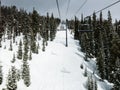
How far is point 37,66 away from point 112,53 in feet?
67.3

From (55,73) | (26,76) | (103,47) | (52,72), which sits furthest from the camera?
(103,47)

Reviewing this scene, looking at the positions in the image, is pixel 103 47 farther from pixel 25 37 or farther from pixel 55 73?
pixel 55 73

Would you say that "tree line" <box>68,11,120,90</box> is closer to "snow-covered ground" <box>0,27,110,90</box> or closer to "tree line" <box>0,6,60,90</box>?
"snow-covered ground" <box>0,27,110,90</box>

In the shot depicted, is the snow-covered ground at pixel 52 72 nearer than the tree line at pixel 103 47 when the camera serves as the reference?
Yes

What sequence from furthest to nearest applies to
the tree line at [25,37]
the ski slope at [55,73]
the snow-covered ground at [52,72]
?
the ski slope at [55,73] → the snow-covered ground at [52,72] → the tree line at [25,37]

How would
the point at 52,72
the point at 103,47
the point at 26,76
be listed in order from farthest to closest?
1. the point at 103,47
2. the point at 52,72
3. the point at 26,76

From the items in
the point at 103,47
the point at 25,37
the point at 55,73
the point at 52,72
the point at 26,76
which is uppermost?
the point at 25,37

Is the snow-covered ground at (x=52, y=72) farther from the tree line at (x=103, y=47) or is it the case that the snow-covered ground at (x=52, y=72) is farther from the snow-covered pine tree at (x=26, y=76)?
the tree line at (x=103, y=47)

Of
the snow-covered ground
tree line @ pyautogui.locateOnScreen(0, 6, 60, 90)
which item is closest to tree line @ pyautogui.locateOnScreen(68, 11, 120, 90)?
the snow-covered ground

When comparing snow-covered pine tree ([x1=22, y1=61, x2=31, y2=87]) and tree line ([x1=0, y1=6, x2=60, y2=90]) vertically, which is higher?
tree line ([x1=0, y1=6, x2=60, y2=90])

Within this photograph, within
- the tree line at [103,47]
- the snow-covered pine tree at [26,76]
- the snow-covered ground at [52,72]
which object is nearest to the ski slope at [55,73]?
the snow-covered ground at [52,72]

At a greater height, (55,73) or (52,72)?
(52,72)

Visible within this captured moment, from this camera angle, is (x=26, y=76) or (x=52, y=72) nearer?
(x=26, y=76)

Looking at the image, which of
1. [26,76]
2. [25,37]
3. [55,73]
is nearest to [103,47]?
[25,37]
